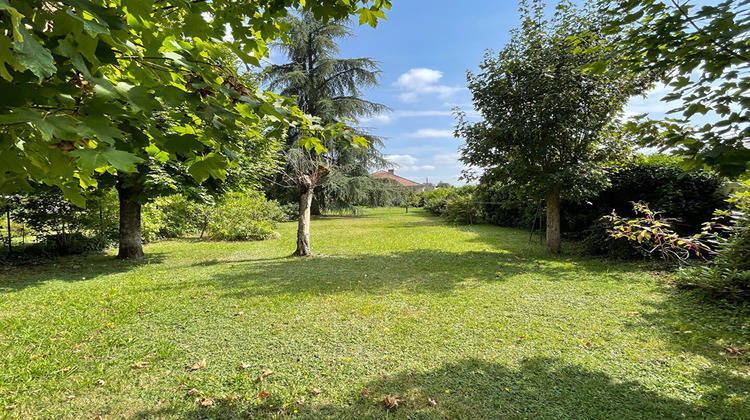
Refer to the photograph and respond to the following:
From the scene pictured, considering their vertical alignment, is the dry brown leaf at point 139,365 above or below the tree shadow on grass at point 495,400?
below

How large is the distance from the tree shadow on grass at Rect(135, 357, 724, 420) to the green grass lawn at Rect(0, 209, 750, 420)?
1 cm

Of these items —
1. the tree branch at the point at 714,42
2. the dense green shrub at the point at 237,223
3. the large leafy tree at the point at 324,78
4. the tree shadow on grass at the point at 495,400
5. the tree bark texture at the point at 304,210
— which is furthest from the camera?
the large leafy tree at the point at 324,78

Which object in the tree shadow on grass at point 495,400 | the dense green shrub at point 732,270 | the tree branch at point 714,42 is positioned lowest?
the tree shadow on grass at point 495,400

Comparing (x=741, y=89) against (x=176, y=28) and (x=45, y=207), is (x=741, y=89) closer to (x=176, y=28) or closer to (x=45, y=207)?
(x=176, y=28)

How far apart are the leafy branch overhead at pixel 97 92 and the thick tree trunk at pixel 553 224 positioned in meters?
7.80

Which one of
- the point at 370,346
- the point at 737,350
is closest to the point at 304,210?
the point at 370,346

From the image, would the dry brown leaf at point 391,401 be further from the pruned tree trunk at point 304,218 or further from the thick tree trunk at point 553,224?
the thick tree trunk at point 553,224

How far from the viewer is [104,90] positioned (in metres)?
1.04

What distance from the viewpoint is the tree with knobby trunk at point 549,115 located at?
6.92 m

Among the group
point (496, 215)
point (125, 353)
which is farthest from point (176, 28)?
point (496, 215)

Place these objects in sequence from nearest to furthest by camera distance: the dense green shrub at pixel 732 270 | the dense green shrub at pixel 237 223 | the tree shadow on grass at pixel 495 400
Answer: the tree shadow on grass at pixel 495 400, the dense green shrub at pixel 732 270, the dense green shrub at pixel 237 223

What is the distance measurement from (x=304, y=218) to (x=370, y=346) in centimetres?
536

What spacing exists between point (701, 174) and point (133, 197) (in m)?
11.7

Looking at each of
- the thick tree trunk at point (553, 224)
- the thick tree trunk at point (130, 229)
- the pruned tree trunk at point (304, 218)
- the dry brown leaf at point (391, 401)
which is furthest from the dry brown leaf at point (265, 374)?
the thick tree trunk at point (553, 224)
